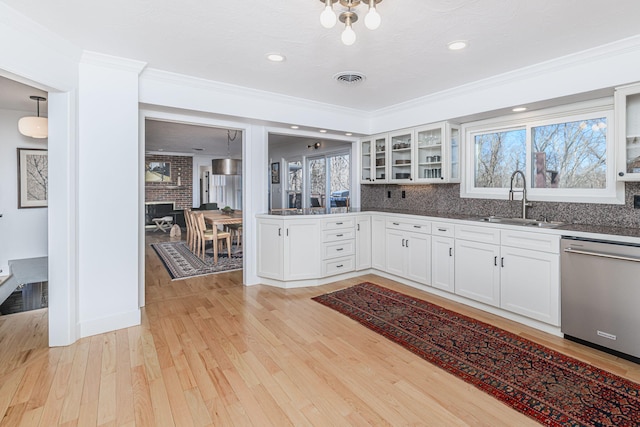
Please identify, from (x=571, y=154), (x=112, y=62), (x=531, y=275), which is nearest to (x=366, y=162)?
(x=571, y=154)

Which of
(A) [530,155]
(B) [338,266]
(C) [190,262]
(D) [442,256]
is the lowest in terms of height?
(C) [190,262]

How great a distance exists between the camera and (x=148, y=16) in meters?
2.15

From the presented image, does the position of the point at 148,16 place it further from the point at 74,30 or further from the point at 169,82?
the point at 169,82

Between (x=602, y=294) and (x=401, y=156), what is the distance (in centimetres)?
282

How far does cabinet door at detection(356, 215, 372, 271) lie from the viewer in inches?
182

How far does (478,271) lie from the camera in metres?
3.38

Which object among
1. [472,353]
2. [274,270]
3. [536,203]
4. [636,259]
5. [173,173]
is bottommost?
[472,353]

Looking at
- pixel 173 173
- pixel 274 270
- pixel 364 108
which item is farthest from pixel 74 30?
pixel 173 173

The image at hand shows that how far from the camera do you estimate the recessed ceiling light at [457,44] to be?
2514mm

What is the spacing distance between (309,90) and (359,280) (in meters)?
2.56

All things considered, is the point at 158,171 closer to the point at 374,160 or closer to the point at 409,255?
the point at 374,160

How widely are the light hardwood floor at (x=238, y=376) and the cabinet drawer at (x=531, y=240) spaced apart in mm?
754

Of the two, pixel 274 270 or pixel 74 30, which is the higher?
pixel 74 30

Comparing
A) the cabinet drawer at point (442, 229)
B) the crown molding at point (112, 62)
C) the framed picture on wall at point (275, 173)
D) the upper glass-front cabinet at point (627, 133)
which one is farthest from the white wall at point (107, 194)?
the framed picture on wall at point (275, 173)
